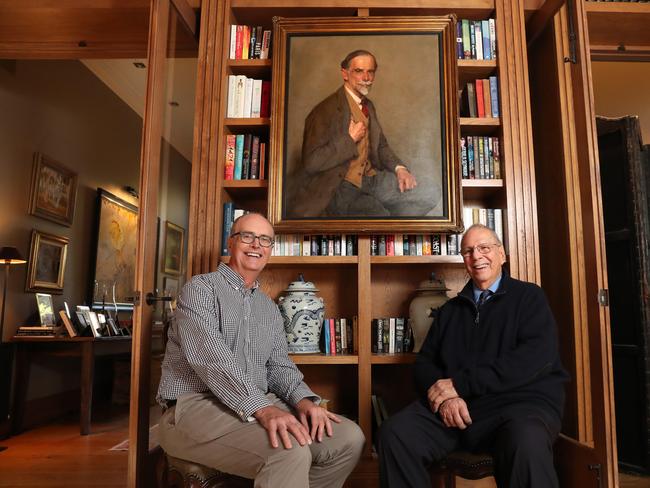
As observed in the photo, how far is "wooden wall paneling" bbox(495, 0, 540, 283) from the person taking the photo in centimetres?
248

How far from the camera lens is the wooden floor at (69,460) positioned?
2654mm

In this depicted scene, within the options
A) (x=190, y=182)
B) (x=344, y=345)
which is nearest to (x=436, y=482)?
(x=344, y=345)

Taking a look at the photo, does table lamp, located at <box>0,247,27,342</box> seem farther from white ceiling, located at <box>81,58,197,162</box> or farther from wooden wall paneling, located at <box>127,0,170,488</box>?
wooden wall paneling, located at <box>127,0,170,488</box>

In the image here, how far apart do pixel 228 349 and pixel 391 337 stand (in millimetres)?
1097

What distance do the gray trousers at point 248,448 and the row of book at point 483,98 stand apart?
1.70m

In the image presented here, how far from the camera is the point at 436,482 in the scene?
6.45 ft

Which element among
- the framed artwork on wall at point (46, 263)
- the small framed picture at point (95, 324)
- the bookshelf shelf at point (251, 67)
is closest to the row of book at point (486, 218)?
the bookshelf shelf at point (251, 67)

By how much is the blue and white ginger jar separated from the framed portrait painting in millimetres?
319

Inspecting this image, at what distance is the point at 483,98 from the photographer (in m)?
2.66

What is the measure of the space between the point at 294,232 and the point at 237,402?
1.10m

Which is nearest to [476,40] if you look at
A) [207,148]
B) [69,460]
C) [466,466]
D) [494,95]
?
[494,95]

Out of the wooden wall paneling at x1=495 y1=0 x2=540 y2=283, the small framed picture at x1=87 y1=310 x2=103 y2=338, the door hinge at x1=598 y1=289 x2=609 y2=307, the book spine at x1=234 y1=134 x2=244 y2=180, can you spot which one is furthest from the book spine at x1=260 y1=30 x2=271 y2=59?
the small framed picture at x1=87 y1=310 x2=103 y2=338

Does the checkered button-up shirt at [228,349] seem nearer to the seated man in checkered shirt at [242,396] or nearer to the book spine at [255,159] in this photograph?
the seated man in checkered shirt at [242,396]

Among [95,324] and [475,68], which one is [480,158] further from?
[95,324]
